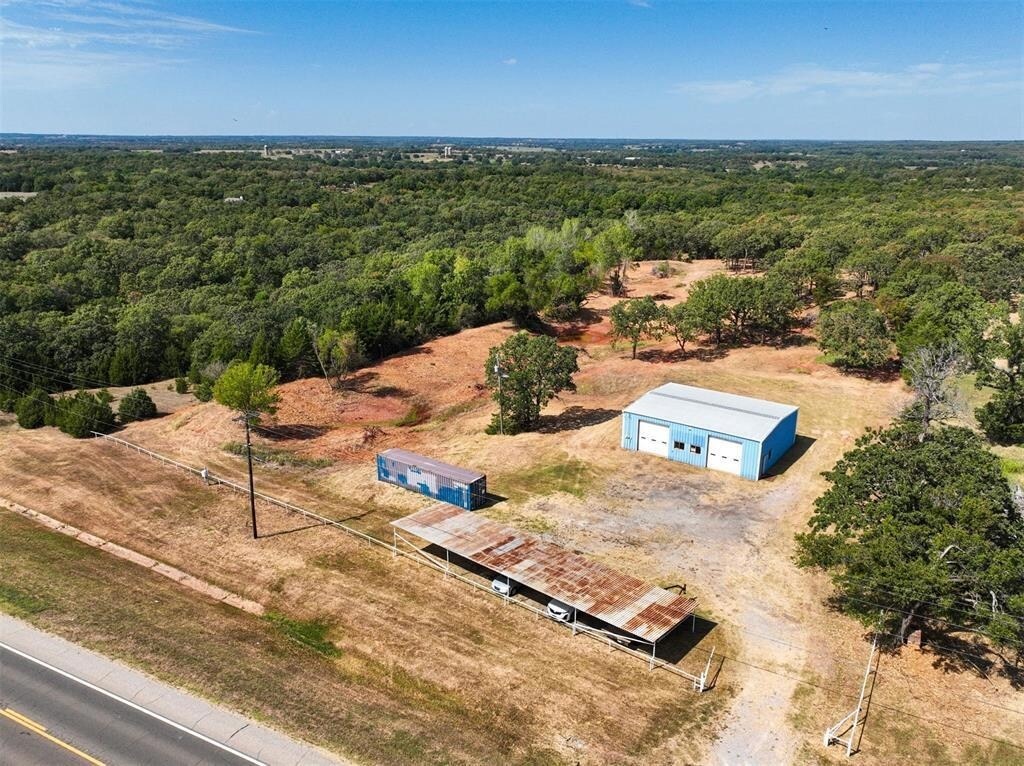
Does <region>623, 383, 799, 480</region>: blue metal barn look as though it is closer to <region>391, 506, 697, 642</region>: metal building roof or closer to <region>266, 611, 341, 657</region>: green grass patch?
<region>391, 506, 697, 642</region>: metal building roof

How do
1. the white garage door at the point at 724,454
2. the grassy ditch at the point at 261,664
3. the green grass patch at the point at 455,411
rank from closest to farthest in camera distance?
the grassy ditch at the point at 261,664 < the white garage door at the point at 724,454 < the green grass patch at the point at 455,411

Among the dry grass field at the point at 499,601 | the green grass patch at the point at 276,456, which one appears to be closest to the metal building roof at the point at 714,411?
the dry grass field at the point at 499,601

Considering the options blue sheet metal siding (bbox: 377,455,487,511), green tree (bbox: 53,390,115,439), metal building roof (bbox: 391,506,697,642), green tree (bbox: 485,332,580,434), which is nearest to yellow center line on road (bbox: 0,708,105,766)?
metal building roof (bbox: 391,506,697,642)

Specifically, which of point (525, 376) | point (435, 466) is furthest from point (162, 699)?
point (525, 376)

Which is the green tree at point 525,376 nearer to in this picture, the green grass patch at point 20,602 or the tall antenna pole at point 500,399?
the tall antenna pole at point 500,399

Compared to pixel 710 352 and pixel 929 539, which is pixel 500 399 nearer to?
pixel 710 352

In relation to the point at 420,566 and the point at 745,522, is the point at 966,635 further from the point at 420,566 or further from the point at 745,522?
the point at 420,566

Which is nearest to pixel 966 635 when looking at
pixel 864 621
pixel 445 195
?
pixel 864 621
